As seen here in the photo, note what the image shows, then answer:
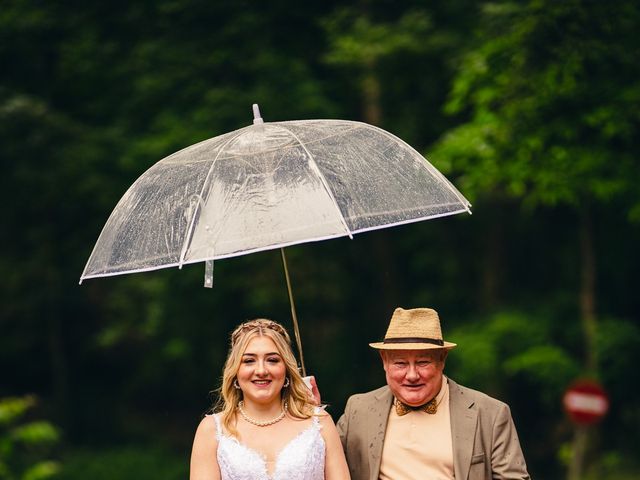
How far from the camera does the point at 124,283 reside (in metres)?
17.4

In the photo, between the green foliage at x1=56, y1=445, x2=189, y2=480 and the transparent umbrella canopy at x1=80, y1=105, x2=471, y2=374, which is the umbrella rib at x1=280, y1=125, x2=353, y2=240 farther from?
the green foliage at x1=56, y1=445, x2=189, y2=480

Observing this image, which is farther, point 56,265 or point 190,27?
point 56,265

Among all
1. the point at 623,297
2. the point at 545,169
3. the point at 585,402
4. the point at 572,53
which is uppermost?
the point at 572,53

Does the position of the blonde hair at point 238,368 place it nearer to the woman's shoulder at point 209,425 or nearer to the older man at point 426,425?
the woman's shoulder at point 209,425

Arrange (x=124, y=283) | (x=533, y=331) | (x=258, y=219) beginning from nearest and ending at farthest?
(x=258, y=219)
(x=533, y=331)
(x=124, y=283)

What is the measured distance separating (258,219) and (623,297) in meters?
12.1

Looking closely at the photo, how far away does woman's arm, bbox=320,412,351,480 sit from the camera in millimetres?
4129

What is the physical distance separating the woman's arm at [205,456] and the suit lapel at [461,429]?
918mm

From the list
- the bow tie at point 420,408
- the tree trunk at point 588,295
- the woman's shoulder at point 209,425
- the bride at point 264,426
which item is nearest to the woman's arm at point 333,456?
the bride at point 264,426

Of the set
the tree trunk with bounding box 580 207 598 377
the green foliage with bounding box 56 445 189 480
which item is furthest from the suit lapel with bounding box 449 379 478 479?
the green foliage with bounding box 56 445 189 480

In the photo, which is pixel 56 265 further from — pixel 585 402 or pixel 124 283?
pixel 585 402

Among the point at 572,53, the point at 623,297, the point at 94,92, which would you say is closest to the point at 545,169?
the point at 572,53

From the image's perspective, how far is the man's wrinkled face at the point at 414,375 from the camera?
415 cm

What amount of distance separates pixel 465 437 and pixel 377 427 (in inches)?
13.9
